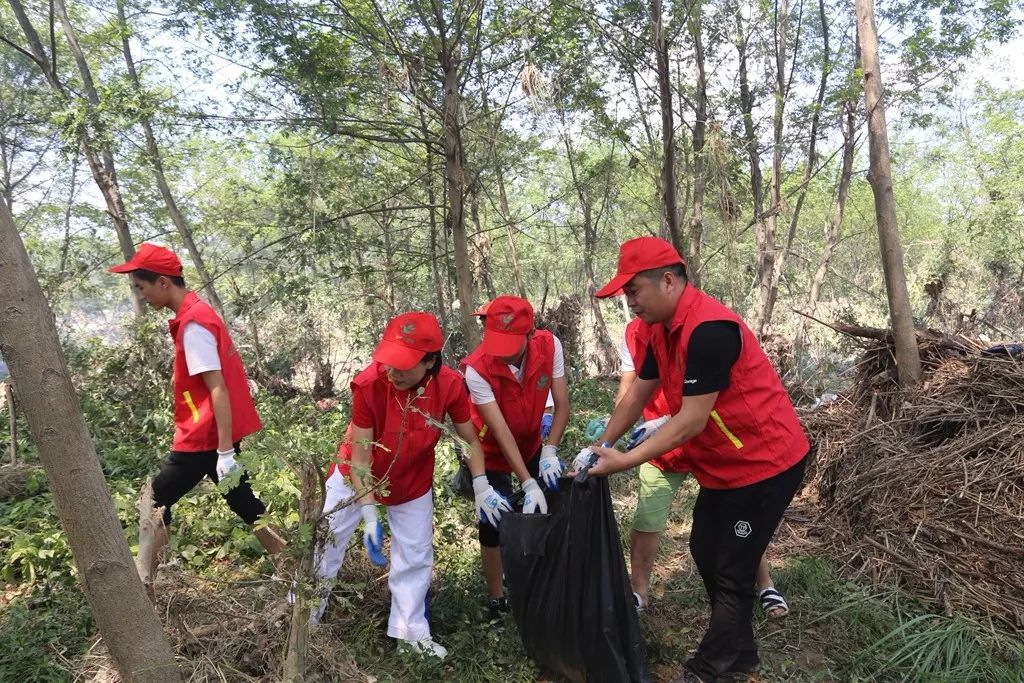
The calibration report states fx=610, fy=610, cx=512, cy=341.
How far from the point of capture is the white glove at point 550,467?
2562 millimetres

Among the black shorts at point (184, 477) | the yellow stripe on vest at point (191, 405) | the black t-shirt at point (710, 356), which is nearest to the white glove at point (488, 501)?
the black t-shirt at point (710, 356)

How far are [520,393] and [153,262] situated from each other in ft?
5.57

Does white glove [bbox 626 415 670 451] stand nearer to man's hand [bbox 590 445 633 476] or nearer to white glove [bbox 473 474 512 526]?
man's hand [bbox 590 445 633 476]

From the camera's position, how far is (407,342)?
2.22 m

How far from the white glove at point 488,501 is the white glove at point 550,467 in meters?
0.20

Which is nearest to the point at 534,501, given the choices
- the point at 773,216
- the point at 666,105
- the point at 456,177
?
the point at 666,105

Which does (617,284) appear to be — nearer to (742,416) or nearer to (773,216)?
(742,416)

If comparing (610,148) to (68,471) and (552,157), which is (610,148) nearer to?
(552,157)

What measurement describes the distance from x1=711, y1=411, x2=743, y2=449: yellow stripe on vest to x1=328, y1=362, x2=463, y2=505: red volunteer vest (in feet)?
3.30

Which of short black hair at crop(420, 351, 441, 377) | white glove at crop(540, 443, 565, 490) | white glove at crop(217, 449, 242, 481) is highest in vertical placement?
short black hair at crop(420, 351, 441, 377)

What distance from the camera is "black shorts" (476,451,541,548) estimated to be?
9.11ft

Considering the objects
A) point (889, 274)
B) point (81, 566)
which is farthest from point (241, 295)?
point (889, 274)

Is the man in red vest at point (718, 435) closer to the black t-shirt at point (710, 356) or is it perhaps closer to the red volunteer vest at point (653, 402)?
the black t-shirt at point (710, 356)

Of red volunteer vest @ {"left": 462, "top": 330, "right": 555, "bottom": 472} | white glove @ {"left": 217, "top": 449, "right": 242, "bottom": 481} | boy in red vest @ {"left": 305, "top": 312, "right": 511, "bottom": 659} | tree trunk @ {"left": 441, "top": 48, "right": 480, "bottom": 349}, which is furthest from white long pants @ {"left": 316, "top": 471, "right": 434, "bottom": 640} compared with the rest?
tree trunk @ {"left": 441, "top": 48, "right": 480, "bottom": 349}
